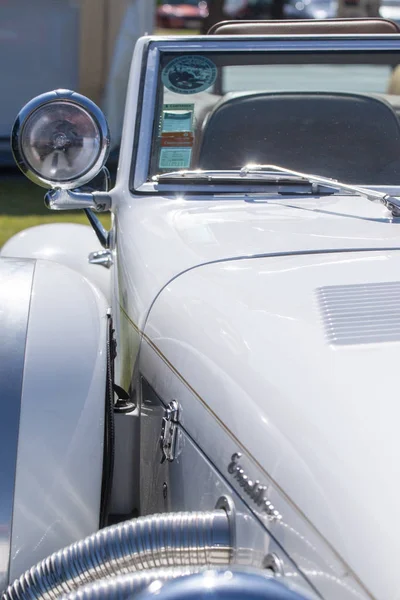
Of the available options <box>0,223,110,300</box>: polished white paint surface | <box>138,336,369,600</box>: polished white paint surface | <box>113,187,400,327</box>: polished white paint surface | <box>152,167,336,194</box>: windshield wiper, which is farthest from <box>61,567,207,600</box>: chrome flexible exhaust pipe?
<box>0,223,110,300</box>: polished white paint surface

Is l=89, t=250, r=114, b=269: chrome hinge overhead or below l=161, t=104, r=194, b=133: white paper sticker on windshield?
below

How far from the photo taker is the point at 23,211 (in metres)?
8.48

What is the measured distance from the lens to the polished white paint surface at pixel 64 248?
3.63m

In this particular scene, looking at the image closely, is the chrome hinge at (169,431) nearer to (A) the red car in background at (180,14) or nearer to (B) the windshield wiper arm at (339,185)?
(B) the windshield wiper arm at (339,185)

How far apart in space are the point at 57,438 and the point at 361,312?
23.3 inches

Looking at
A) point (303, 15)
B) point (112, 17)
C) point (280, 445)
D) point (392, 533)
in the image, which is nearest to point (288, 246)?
point (280, 445)

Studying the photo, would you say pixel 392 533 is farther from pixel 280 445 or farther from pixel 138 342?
pixel 138 342

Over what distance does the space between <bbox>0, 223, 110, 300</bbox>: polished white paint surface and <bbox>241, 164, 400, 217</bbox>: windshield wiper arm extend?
1.12 metres

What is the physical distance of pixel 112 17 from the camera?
10.3m

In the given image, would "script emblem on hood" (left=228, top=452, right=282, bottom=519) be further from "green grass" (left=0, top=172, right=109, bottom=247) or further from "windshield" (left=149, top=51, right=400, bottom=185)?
"green grass" (left=0, top=172, right=109, bottom=247)

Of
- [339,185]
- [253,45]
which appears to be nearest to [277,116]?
[253,45]

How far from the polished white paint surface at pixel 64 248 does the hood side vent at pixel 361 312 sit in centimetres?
190

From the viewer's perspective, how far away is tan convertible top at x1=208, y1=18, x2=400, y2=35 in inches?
137

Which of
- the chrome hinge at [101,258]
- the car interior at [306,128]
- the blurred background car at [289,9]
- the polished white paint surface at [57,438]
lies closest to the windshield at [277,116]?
the car interior at [306,128]
